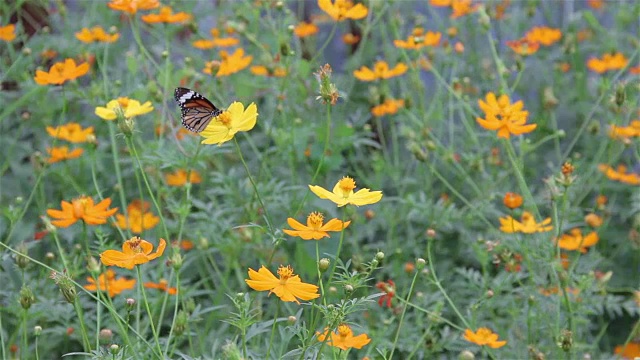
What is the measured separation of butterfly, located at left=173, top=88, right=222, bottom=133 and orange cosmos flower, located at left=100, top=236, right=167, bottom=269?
1.00ft

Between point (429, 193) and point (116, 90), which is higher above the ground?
point (116, 90)

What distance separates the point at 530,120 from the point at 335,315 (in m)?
2.00

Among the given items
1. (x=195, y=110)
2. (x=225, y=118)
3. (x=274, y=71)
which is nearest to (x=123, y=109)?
(x=195, y=110)

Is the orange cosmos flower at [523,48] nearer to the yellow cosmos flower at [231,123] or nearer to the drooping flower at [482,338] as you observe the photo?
the drooping flower at [482,338]

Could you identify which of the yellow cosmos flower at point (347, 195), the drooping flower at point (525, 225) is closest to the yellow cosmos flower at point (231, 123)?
the yellow cosmos flower at point (347, 195)

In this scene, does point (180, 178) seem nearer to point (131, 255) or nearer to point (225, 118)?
point (225, 118)

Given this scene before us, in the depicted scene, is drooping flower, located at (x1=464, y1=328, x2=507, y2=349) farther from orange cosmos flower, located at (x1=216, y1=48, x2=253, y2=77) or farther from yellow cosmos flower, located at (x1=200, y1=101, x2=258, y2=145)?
orange cosmos flower, located at (x1=216, y1=48, x2=253, y2=77)

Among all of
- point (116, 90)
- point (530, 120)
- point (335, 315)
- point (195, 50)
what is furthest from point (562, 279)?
point (195, 50)

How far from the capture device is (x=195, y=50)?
3.16 metres

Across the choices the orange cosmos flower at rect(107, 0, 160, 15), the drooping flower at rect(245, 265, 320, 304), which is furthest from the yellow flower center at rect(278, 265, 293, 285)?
the orange cosmos flower at rect(107, 0, 160, 15)

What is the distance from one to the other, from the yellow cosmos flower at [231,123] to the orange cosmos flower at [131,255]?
0.20 m

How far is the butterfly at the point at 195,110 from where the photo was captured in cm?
155

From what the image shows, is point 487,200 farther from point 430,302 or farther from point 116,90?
point 116,90

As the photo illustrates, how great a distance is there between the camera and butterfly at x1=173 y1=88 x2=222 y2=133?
1.55 meters
